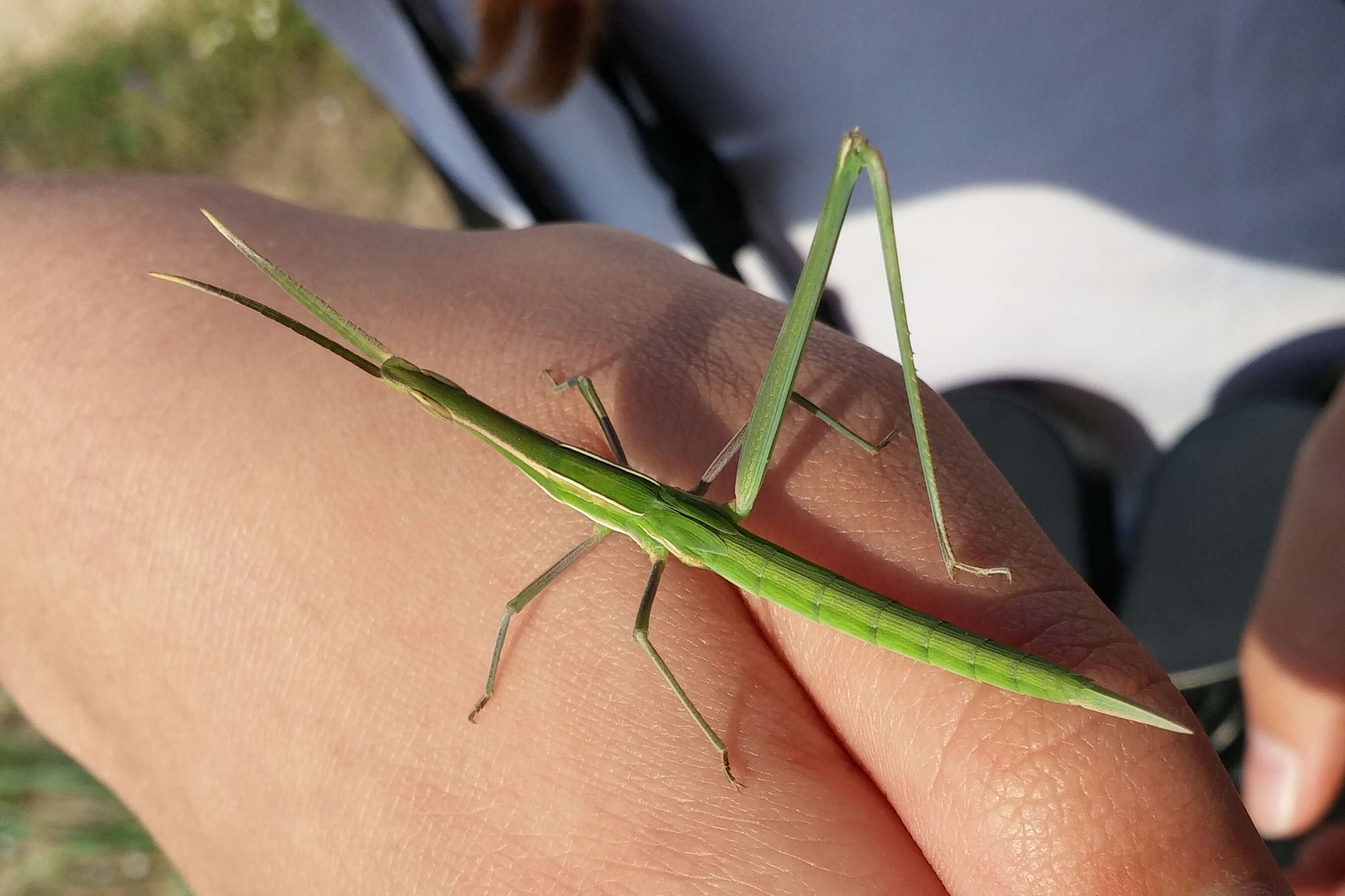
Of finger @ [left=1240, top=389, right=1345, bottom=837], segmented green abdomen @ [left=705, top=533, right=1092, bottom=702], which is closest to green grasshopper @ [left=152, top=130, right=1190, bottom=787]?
segmented green abdomen @ [left=705, top=533, right=1092, bottom=702]

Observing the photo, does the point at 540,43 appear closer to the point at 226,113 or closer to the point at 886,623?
the point at 886,623

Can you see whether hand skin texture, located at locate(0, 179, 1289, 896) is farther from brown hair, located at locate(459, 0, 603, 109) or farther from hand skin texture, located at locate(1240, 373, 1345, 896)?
hand skin texture, located at locate(1240, 373, 1345, 896)

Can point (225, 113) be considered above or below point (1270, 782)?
below

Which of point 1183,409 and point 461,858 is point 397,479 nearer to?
point 461,858

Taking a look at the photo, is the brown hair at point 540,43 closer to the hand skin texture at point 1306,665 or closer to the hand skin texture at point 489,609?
the hand skin texture at point 489,609

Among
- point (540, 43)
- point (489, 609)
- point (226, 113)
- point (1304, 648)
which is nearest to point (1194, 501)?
point (1304, 648)
